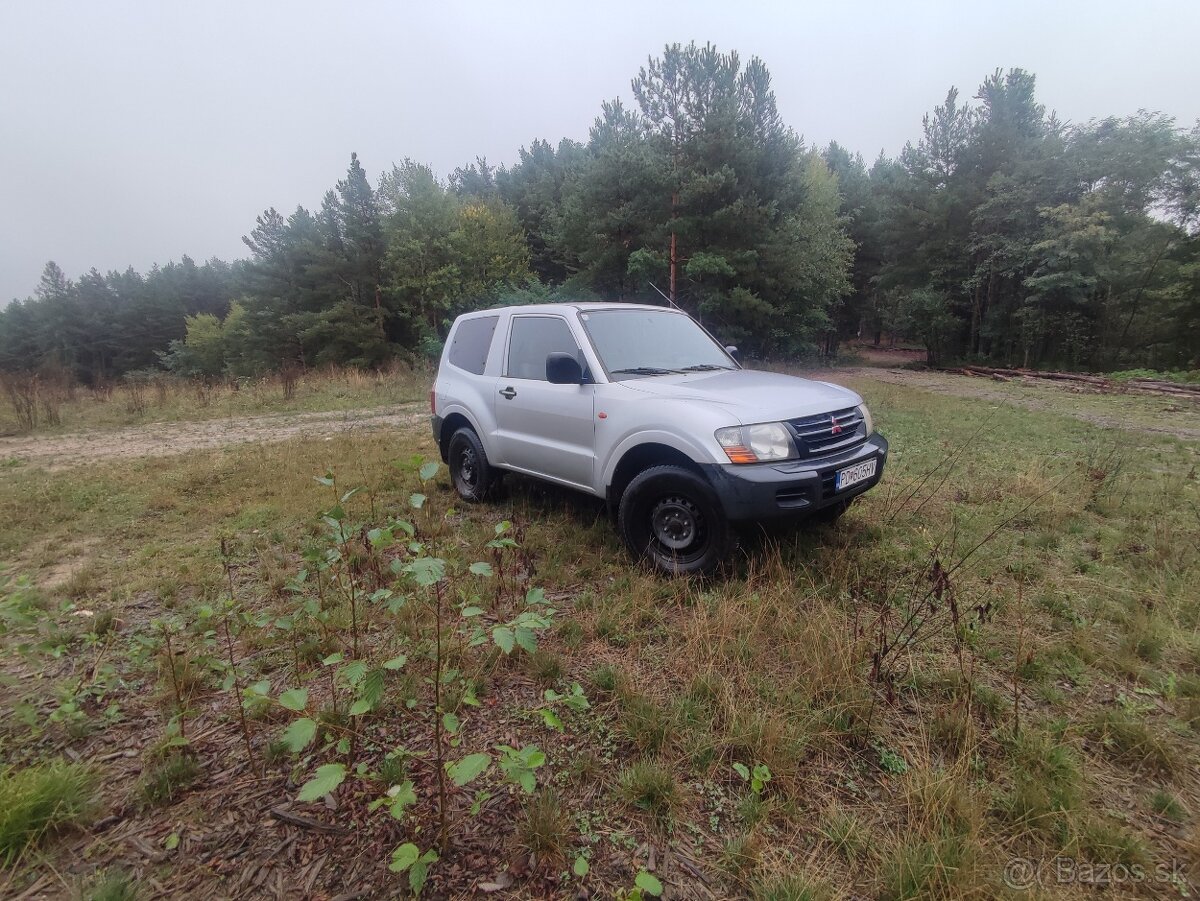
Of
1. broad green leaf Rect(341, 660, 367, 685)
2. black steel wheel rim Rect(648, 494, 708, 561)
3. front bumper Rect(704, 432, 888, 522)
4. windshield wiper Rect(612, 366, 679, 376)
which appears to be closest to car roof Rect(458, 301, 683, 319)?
windshield wiper Rect(612, 366, 679, 376)

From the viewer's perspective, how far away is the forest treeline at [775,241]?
19781 mm

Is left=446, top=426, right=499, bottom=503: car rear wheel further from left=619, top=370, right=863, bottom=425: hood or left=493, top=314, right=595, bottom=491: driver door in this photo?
left=619, top=370, right=863, bottom=425: hood

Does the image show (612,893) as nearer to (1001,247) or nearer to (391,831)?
(391,831)

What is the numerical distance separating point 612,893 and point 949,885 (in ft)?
3.12

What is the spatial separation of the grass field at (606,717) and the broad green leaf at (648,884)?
9 centimetres

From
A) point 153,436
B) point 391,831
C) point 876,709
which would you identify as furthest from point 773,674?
point 153,436

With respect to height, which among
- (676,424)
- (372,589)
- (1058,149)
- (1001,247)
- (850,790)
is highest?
(1058,149)

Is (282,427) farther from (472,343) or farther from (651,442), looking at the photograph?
(651,442)

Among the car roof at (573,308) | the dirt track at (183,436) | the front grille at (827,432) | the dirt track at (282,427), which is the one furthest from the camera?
the dirt track at (282,427)

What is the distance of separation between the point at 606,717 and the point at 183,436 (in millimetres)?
10913

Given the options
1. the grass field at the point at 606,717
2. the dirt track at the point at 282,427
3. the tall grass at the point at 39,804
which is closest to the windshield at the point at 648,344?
the grass field at the point at 606,717

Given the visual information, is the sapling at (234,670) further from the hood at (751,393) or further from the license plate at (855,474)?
the license plate at (855,474)

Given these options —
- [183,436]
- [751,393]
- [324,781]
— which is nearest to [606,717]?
[324,781]

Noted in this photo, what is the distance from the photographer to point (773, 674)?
2.47m
